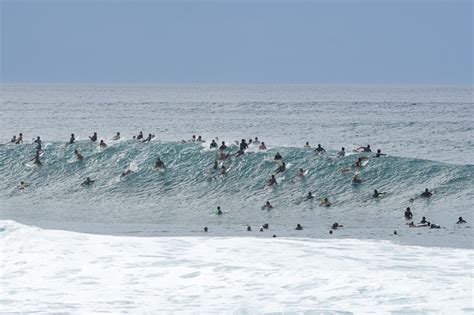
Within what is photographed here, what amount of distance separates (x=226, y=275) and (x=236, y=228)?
10639 mm

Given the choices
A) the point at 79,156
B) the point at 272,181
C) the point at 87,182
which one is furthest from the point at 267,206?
the point at 79,156

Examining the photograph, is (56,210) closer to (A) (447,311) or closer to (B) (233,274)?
(B) (233,274)

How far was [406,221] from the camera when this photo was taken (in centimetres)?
3634

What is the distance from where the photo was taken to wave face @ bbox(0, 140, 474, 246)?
38.3m

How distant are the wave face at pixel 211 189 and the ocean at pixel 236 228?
0.34 feet

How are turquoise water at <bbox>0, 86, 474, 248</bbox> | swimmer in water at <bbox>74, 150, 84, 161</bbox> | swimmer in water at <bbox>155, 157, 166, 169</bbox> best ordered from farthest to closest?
swimmer in water at <bbox>74, 150, 84, 161</bbox> < swimmer in water at <bbox>155, 157, 166, 169</bbox> < turquoise water at <bbox>0, 86, 474, 248</bbox>

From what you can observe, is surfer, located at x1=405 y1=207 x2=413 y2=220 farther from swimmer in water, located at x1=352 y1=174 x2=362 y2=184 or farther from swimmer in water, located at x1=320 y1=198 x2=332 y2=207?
swimmer in water, located at x1=352 y1=174 x2=362 y2=184

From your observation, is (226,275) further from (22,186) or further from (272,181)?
(22,186)

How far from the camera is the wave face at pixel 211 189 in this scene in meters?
38.3

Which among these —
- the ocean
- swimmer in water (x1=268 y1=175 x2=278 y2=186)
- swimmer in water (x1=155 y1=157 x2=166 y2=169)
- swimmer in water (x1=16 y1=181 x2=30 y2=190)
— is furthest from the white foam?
swimmer in water (x1=155 y1=157 x2=166 y2=169)

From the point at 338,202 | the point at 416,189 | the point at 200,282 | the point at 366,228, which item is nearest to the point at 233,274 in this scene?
the point at 200,282

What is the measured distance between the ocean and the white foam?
0.05m

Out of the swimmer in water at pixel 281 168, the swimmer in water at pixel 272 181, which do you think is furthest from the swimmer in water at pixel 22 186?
the swimmer in water at pixel 281 168

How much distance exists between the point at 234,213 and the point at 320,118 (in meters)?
57.7
